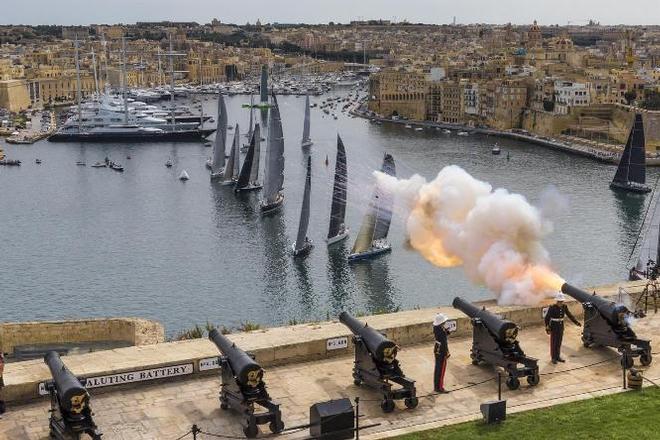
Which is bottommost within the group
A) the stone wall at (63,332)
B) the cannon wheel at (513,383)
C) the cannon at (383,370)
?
the stone wall at (63,332)

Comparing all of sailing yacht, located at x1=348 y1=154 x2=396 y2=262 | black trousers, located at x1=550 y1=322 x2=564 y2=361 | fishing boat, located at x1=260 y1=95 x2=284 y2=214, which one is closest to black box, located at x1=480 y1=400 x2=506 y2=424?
black trousers, located at x1=550 y1=322 x2=564 y2=361

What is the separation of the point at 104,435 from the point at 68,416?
0.61m

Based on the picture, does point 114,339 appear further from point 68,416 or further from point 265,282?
point 265,282

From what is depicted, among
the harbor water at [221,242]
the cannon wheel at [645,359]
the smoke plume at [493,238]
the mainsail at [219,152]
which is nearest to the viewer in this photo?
the cannon wheel at [645,359]

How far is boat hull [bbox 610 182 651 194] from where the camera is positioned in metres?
52.7

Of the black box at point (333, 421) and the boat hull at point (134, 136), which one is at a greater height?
the black box at point (333, 421)

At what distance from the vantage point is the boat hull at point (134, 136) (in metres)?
77.0

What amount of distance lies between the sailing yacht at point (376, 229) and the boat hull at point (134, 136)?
144 feet

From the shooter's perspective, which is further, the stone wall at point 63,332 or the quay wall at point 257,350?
the stone wall at point 63,332

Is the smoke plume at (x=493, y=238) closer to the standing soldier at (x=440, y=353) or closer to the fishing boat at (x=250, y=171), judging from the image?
the standing soldier at (x=440, y=353)

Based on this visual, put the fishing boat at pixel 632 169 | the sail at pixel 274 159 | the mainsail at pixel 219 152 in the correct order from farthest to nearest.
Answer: the mainsail at pixel 219 152 < the fishing boat at pixel 632 169 < the sail at pixel 274 159

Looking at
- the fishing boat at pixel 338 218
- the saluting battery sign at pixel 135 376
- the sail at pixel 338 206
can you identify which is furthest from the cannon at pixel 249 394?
the sail at pixel 338 206

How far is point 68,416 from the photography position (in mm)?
Answer: 8531

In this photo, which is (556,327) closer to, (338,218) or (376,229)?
(376,229)
